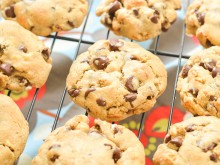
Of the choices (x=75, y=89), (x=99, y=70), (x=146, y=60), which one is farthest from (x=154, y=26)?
(x=75, y=89)

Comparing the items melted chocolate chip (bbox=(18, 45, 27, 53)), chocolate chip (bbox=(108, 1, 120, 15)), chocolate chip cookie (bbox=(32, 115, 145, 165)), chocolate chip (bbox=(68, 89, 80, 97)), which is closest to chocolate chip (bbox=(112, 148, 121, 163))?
chocolate chip cookie (bbox=(32, 115, 145, 165))

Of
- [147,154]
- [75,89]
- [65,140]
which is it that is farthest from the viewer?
[147,154]

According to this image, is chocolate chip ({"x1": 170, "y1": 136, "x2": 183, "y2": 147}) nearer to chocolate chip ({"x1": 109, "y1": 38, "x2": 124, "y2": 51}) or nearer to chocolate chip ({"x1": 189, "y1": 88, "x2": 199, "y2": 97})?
chocolate chip ({"x1": 189, "y1": 88, "x2": 199, "y2": 97})

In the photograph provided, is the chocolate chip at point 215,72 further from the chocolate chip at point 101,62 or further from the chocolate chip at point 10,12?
the chocolate chip at point 10,12

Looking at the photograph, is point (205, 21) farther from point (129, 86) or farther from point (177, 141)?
point (177, 141)

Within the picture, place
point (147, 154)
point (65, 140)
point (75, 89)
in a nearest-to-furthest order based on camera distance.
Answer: point (65, 140)
point (75, 89)
point (147, 154)

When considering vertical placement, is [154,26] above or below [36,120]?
above

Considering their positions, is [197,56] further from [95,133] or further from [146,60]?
[95,133]

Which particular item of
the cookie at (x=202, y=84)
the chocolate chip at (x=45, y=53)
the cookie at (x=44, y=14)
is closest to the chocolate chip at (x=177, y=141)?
the cookie at (x=202, y=84)
